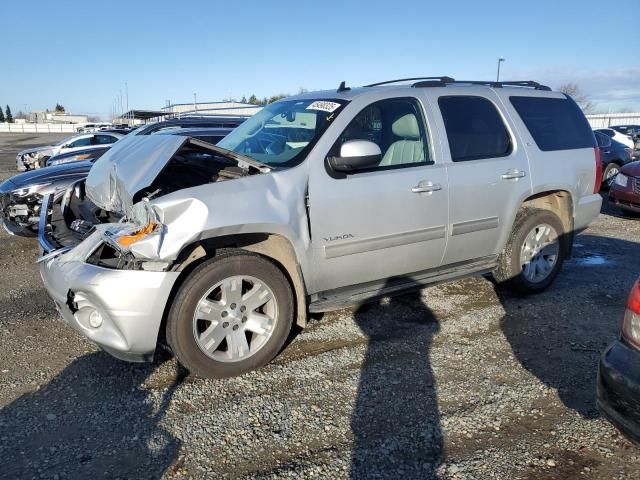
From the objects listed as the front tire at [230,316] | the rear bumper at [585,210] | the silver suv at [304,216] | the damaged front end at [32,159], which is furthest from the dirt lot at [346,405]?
the damaged front end at [32,159]

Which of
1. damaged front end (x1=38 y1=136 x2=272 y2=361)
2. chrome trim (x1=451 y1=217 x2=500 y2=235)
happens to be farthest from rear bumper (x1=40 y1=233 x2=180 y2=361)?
chrome trim (x1=451 y1=217 x2=500 y2=235)

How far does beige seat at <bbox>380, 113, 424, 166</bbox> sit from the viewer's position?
13.0 ft

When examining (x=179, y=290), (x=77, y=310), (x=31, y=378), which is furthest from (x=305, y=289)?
(x=31, y=378)

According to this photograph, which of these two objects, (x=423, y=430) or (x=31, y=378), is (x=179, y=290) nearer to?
(x=31, y=378)

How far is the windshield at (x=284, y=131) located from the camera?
12.1ft

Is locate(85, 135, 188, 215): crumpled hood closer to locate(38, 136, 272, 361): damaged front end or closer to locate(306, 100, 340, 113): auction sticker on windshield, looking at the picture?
locate(38, 136, 272, 361): damaged front end

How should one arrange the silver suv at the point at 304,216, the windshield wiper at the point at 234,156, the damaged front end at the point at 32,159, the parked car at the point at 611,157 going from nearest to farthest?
the silver suv at the point at 304,216 < the windshield wiper at the point at 234,156 < the parked car at the point at 611,157 < the damaged front end at the point at 32,159

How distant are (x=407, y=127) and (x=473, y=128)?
66cm

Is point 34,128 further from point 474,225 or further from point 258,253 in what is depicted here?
point 474,225

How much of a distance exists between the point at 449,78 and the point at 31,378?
4.18 metres

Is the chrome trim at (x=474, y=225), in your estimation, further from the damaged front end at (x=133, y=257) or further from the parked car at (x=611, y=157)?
the parked car at (x=611, y=157)

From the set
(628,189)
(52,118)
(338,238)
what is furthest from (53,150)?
(52,118)

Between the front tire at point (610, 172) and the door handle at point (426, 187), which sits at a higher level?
the door handle at point (426, 187)

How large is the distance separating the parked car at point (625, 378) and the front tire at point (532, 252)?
2281 millimetres
